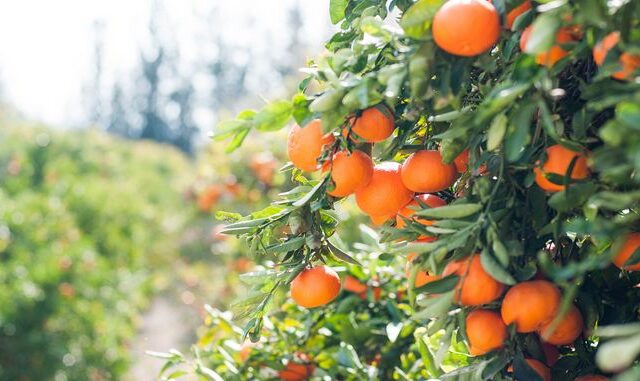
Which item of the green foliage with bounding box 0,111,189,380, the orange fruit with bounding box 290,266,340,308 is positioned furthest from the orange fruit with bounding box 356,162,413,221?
the green foliage with bounding box 0,111,189,380

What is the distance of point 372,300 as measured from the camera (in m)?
1.50

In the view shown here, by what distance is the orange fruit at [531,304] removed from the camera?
758 mm

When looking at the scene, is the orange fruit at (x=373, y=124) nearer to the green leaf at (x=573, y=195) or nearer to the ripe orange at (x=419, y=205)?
the ripe orange at (x=419, y=205)

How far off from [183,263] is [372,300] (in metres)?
5.39

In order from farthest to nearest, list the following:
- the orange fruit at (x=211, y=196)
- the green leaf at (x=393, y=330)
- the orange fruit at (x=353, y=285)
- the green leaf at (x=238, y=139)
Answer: the orange fruit at (x=211, y=196) < the orange fruit at (x=353, y=285) < the green leaf at (x=393, y=330) < the green leaf at (x=238, y=139)

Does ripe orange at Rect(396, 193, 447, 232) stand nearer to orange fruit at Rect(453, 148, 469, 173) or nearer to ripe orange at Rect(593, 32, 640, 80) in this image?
orange fruit at Rect(453, 148, 469, 173)

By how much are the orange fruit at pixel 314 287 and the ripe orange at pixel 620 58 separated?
0.46 metres

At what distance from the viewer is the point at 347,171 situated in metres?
0.87

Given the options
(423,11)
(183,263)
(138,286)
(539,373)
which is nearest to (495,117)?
(423,11)

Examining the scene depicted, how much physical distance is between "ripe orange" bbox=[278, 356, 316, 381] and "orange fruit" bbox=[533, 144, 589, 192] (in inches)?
29.0

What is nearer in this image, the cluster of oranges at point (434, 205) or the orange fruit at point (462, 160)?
the cluster of oranges at point (434, 205)

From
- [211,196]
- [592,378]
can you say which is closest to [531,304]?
[592,378]

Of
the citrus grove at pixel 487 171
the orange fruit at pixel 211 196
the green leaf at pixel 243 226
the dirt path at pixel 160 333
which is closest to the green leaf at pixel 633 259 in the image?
the citrus grove at pixel 487 171

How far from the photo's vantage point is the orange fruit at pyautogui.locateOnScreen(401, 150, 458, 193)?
875 mm
